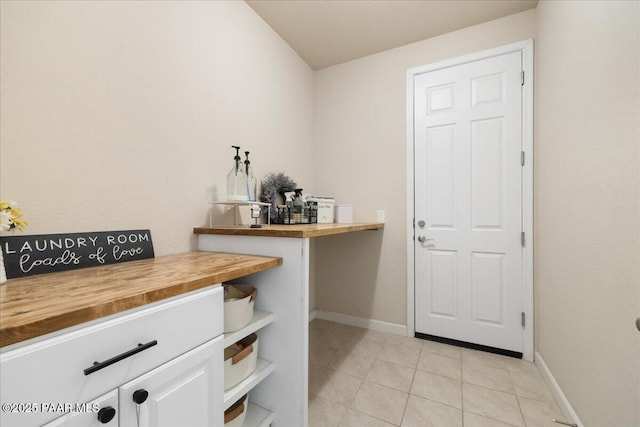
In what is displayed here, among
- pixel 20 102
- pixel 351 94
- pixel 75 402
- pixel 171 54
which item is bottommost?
pixel 75 402

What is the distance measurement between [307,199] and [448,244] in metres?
1.21

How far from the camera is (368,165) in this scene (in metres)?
2.50

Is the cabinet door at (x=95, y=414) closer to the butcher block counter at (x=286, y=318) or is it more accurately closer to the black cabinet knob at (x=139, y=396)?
the black cabinet knob at (x=139, y=396)

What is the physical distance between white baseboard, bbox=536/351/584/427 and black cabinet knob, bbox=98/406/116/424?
186 cm

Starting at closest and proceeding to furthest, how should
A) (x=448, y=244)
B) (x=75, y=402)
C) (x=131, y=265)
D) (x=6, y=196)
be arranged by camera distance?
(x=75, y=402) < (x=6, y=196) < (x=131, y=265) < (x=448, y=244)

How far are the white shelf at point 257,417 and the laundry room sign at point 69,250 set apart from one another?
0.86 metres

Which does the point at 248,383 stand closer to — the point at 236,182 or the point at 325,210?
the point at 236,182

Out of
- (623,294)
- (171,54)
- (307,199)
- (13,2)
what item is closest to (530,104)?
(623,294)

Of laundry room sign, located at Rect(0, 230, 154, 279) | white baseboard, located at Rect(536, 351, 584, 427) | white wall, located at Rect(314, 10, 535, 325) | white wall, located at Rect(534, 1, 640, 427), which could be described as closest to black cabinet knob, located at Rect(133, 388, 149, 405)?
laundry room sign, located at Rect(0, 230, 154, 279)

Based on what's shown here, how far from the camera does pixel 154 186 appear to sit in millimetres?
1305

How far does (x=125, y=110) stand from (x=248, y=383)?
130cm

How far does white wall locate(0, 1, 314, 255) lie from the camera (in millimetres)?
923

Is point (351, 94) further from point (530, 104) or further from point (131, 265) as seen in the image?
point (131, 265)

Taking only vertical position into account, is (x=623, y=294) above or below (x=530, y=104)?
below
